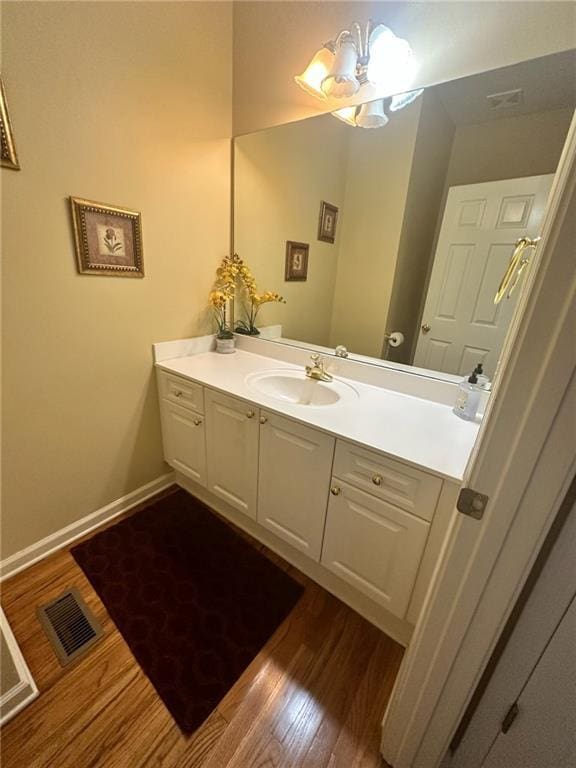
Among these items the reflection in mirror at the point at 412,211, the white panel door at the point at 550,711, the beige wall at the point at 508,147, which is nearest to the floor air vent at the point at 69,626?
the white panel door at the point at 550,711

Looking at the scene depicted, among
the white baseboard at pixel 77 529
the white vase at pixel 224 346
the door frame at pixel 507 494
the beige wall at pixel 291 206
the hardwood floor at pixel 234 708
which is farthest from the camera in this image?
the white vase at pixel 224 346

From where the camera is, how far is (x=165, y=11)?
4.02ft

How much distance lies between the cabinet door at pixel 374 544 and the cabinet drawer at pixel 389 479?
31 millimetres

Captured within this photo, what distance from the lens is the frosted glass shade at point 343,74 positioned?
3.65 ft

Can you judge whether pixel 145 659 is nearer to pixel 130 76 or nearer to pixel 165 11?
pixel 130 76

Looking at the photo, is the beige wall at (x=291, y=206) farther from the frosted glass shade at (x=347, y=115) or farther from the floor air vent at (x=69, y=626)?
the floor air vent at (x=69, y=626)

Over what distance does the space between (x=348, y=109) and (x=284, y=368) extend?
1153 millimetres

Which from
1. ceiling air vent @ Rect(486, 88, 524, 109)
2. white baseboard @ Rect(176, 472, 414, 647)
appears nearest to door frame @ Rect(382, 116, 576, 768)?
white baseboard @ Rect(176, 472, 414, 647)

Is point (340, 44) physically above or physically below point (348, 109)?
above

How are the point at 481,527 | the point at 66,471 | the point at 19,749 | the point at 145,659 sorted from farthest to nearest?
1. the point at 66,471
2. the point at 145,659
3. the point at 19,749
4. the point at 481,527

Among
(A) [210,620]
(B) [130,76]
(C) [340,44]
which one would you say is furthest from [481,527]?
(B) [130,76]

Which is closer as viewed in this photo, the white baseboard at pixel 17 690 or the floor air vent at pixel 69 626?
the white baseboard at pixel 17 690

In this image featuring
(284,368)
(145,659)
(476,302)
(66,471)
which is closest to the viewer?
(145,659)

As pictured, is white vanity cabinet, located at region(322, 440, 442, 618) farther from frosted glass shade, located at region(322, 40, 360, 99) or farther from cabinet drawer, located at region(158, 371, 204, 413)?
frosted glass shade, located at region(322, 40, 360, 99)
